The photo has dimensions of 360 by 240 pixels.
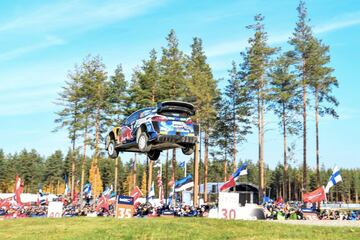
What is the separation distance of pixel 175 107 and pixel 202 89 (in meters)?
26.7

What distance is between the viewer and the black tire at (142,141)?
60.8 ft

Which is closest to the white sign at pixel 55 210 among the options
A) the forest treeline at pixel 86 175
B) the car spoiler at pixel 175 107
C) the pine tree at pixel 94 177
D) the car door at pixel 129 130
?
the car door at pixel 129 130

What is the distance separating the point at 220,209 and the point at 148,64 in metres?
29.2

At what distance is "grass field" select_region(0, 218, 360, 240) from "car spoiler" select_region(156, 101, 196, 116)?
5.01 metres

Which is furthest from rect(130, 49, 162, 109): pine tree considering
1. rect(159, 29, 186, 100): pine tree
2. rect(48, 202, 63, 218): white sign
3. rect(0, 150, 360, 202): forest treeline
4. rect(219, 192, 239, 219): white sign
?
rect(0, 150, 360, 202): forest treeline

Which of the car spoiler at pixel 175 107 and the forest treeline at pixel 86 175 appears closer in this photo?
the car spoiler at pixel 175 107

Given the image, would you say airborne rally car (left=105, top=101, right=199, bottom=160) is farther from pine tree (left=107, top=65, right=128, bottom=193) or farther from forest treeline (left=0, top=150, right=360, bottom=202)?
forest treeline (left=0, top=150, right=360, bottom=202)

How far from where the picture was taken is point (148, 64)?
47.6m

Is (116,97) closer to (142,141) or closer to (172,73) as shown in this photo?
(172,73)

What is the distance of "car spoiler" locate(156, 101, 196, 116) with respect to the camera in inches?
726

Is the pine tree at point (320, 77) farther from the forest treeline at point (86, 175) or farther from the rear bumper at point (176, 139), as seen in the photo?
the forest treeline at point (86, 175)

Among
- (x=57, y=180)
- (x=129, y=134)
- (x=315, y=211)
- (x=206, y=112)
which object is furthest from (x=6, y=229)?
(x=57, y=180)

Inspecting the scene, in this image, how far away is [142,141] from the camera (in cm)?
1883

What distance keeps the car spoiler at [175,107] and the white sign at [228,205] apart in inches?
195
